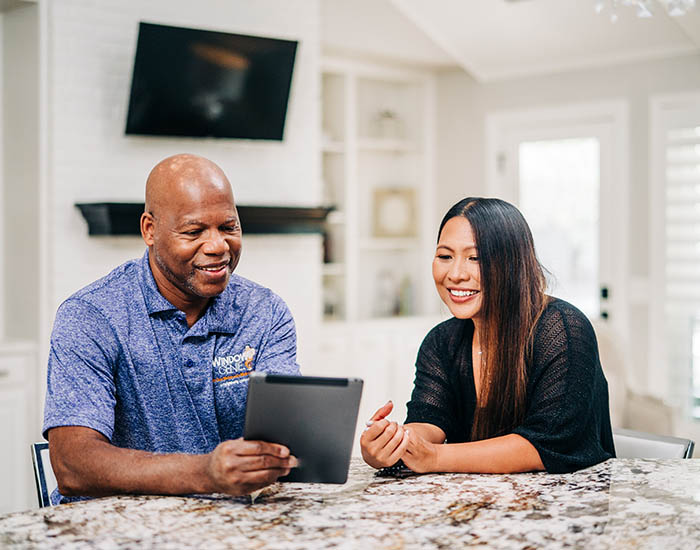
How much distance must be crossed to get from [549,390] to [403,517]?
534 millimetres

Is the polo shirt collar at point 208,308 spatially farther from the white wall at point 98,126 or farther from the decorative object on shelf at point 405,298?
the decorative object on shelf at point 405,298

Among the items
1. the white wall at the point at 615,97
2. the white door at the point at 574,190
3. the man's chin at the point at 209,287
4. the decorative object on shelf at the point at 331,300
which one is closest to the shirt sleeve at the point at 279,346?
the man's chin at the point at 209,287

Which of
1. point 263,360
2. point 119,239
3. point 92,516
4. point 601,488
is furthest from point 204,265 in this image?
point 119,239

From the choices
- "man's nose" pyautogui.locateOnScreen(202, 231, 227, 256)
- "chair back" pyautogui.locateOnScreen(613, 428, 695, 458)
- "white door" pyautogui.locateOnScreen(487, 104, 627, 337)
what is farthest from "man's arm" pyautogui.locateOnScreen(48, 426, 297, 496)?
"white door" pyautogui.locateOnScreen(487, 104, 627, 337)

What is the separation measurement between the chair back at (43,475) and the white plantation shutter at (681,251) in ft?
11.8

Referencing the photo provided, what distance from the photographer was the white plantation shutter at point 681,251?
450 cm

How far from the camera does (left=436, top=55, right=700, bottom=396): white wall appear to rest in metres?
4.65

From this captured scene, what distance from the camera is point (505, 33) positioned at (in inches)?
188

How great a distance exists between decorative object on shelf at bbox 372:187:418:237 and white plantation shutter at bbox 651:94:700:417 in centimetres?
171

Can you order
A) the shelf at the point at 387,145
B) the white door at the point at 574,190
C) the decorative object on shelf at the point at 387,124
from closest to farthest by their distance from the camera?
the white door at the point at 574,190 < the shelf at the point at 387,145 < the decorative object on shelf at the point at 387,124

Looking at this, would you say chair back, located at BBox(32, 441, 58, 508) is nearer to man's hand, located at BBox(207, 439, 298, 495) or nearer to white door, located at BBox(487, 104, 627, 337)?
man's hand, located at BBox(207, 439, 298, 495)

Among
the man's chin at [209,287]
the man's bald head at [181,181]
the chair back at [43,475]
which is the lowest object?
the chair back at [43,475]

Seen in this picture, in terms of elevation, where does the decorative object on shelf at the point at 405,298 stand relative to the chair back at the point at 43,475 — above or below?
above

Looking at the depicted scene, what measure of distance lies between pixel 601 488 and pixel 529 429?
0.69 ft
